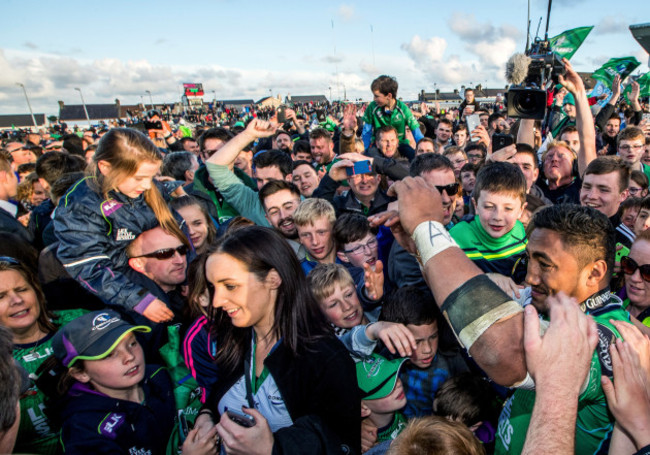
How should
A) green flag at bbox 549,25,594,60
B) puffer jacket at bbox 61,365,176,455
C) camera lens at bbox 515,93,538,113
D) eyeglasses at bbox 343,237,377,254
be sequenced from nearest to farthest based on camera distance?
puffer jacket at bbox 61,365,176,455 → eyeglasses at bbox 343,237,377,254 → camera lens at bbox 515,93,538,113 → green flag at bbox 549,25,594,60

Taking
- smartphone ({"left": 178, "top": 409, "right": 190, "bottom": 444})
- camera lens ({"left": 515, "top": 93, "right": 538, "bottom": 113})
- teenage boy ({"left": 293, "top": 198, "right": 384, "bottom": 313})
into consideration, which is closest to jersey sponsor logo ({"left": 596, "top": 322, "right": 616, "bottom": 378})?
teenage boy ({"left": 293, "top": 198, "right": 384, "bottom": 313})

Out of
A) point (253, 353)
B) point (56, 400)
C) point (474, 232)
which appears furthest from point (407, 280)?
point (56, 400)

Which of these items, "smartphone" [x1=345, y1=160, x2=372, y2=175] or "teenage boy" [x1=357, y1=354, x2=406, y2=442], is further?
"smartphone" [x1=345, y1=160, x2=372, y2=175]

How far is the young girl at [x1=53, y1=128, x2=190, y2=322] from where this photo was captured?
2.49 meters

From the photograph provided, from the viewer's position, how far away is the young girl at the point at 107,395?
187 centimetres

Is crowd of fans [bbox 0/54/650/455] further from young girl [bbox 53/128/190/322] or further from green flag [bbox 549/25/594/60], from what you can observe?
green flag [bbox 549/25/594/60]

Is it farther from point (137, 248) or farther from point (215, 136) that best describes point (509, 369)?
point (215, 136)

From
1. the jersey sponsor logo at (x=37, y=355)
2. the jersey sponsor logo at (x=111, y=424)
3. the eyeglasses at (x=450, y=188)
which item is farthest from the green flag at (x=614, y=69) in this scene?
the jersey sponsor logo at (x=37, y=355)

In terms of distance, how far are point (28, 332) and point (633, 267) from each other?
4.03 meters

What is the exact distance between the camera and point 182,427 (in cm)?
225

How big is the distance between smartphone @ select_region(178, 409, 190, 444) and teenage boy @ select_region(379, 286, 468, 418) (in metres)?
1.44

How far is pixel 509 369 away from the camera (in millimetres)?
1137

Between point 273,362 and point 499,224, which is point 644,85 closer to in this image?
point 499,224

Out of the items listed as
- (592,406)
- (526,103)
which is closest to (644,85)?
(526,103)
